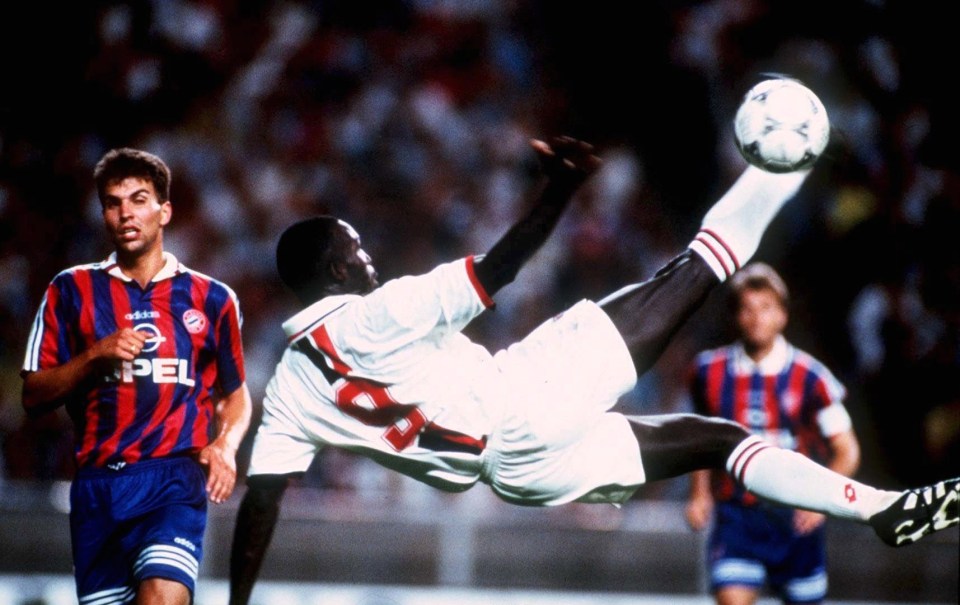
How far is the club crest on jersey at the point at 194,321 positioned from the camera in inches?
177

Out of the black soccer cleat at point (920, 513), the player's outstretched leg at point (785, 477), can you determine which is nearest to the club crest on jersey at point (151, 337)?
the player's outstretched leg at point (785, 477)

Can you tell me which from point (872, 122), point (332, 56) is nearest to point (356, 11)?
point (332, 56)

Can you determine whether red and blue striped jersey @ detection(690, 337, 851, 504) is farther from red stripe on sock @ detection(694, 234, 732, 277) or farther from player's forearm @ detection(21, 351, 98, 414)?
player's forearm @ detection(21, 351, 98, 414)

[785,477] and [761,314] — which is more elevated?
[761,314]

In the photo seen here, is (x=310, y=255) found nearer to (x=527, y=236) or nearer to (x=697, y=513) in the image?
(x=527, y=236)

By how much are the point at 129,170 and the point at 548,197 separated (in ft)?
4.68

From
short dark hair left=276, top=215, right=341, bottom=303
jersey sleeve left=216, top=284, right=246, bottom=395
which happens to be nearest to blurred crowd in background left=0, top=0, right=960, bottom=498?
jersey sleeve left=216, top=284, right=246, bottom=395

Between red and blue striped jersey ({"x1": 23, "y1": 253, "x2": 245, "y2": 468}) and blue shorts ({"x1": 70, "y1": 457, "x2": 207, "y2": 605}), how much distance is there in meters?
0.07

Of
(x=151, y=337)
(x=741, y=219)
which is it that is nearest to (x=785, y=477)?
(x=741, y=219)

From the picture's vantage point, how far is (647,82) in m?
10.6

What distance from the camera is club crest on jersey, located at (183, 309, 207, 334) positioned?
177 inches

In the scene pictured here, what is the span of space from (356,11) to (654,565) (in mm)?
5530

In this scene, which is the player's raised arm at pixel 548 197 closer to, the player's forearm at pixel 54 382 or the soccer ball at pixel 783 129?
the soccer ball at pixel 783 129

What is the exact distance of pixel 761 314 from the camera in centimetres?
627
